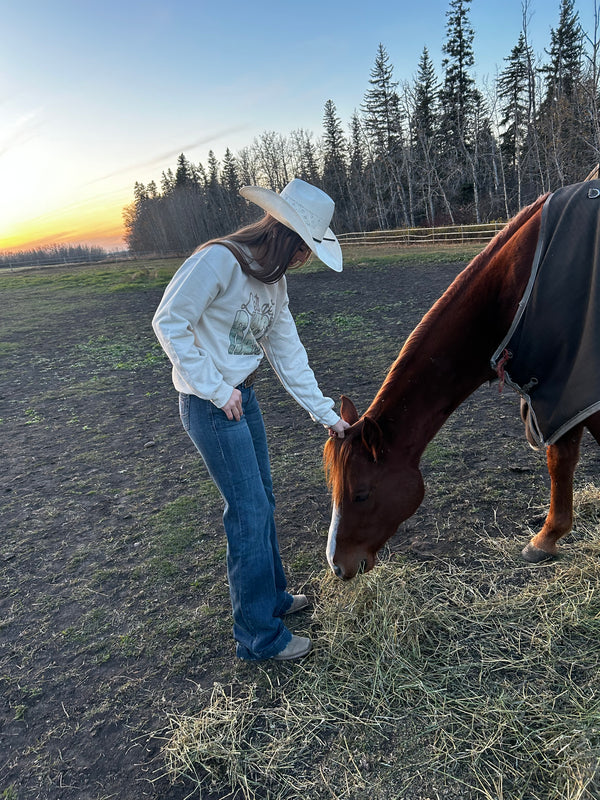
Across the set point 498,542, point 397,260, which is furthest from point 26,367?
point 397,260

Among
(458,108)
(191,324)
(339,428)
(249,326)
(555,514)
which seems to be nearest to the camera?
(191,324)

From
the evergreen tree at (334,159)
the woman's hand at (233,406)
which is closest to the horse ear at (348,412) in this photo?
the woman's hand at (233,406)

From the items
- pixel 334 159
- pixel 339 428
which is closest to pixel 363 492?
pixel 339 428

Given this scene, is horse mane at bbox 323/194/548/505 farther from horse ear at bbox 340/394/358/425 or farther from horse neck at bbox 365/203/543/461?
horse ear at bbox 340/394/358/425

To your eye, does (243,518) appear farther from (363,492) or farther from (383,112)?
(383,112)

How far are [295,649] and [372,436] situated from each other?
107 cm

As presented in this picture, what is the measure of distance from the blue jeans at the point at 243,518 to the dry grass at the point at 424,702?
6.8 inches

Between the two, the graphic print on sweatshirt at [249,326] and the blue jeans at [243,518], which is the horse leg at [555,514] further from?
the graphic print on sweatshirt at [249,326]

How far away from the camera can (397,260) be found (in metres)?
18.3

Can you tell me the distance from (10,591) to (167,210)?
6222 centimetres

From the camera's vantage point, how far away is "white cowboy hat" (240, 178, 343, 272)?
1827mm

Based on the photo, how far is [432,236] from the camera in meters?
22.5

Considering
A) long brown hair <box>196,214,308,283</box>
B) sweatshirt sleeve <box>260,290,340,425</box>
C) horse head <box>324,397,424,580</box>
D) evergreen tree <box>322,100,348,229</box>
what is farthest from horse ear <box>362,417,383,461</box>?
evergreen tree <box>322,100,348,229</box>

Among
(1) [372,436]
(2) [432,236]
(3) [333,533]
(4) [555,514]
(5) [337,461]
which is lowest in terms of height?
(4) [555,514]
